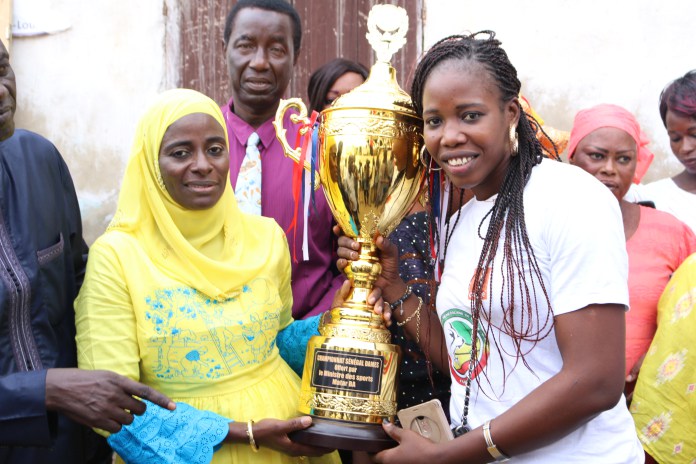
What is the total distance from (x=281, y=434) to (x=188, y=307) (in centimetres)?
47

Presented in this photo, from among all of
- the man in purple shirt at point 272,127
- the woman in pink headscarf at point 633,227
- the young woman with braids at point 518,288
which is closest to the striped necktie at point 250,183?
the man in purple shirt at point 272,127

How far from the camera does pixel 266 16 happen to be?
3.28 m

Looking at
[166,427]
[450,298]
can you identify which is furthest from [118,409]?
[450,298]

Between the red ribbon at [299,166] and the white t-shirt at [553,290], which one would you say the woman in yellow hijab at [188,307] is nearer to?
the red ribbon at [299,166]

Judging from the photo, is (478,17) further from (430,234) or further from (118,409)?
(118,409)

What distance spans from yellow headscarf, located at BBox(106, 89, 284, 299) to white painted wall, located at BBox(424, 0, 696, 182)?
262 cm

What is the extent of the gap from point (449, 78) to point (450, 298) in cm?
58

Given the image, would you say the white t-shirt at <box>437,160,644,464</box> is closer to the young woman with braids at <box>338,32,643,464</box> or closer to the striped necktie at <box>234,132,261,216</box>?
the young woman with braids at <box>338,32,643,464</box>

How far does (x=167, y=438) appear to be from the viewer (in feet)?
7.62

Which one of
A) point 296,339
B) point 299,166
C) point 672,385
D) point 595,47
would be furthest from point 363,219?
point 595,47

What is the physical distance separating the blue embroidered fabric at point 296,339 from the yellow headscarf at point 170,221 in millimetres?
322

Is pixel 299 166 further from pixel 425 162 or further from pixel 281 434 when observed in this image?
pixel 281 434

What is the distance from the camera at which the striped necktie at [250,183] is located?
3123mm

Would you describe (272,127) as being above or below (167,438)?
above
